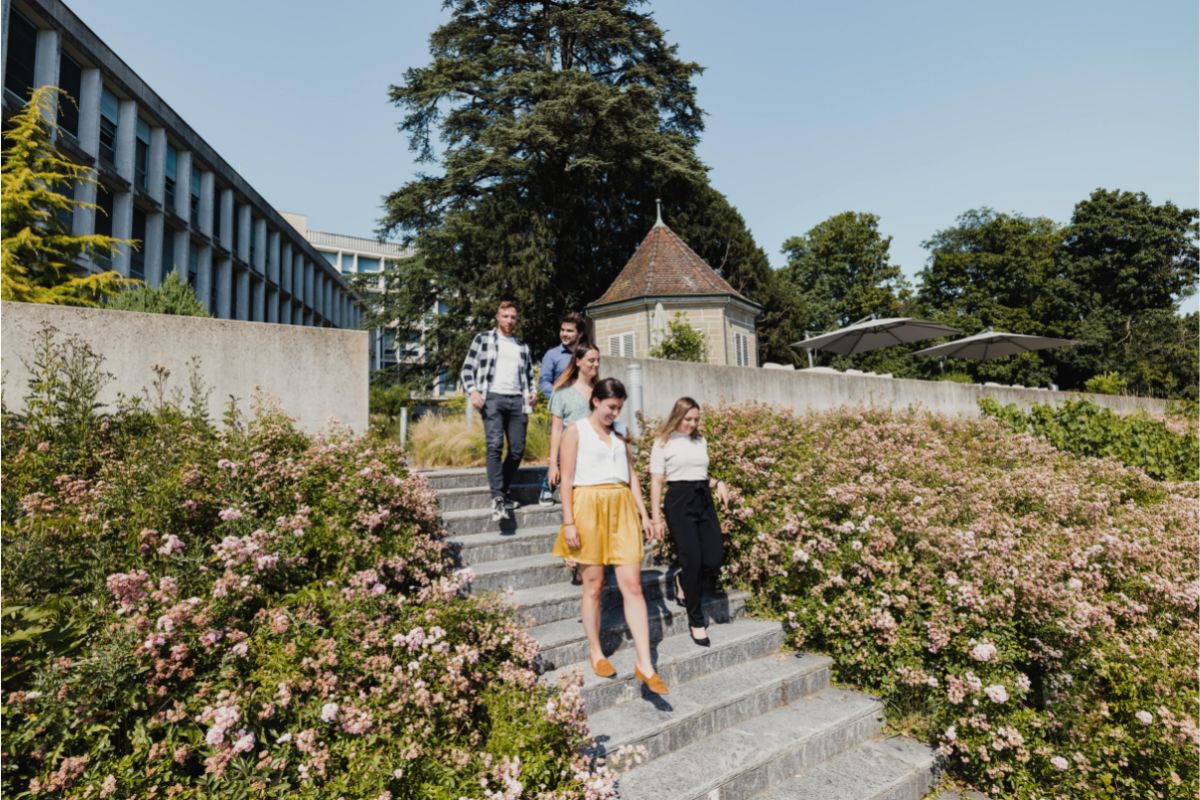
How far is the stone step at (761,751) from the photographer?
3318mm

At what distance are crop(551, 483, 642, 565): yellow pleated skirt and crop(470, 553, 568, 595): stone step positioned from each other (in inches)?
44.8

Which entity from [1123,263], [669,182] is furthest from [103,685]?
[1123,263]

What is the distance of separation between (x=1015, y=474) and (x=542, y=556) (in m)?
6.16

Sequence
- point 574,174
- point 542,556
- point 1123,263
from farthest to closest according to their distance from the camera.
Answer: point 1123,263
point 574,174
point 542,556

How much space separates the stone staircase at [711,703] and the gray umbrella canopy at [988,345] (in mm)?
15678

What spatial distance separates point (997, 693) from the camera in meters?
3.74

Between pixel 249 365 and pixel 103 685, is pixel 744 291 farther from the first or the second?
pixel 103 685

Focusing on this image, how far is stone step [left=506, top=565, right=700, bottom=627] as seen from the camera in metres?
4.54

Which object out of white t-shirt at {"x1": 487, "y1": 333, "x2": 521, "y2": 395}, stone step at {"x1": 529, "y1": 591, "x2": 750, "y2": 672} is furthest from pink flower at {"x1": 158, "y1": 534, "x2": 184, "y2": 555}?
white t-shirt at {"x1": 487, "y1": 333, "x2": 521, "y2": 395}

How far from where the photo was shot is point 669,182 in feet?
81.4

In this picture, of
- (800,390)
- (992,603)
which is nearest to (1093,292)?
(800,390)

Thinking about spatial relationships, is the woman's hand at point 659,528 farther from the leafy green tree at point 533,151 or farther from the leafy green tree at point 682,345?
the leafy green tree at point 533,151

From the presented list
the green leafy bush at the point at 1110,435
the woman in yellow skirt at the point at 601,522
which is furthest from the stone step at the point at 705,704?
the green leafy bush at the point at 1110,435

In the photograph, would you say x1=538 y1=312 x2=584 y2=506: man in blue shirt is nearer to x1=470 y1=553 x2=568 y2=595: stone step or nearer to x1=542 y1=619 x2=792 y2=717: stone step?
x1=470 y1=553 x2=568 y2=595: stone step
